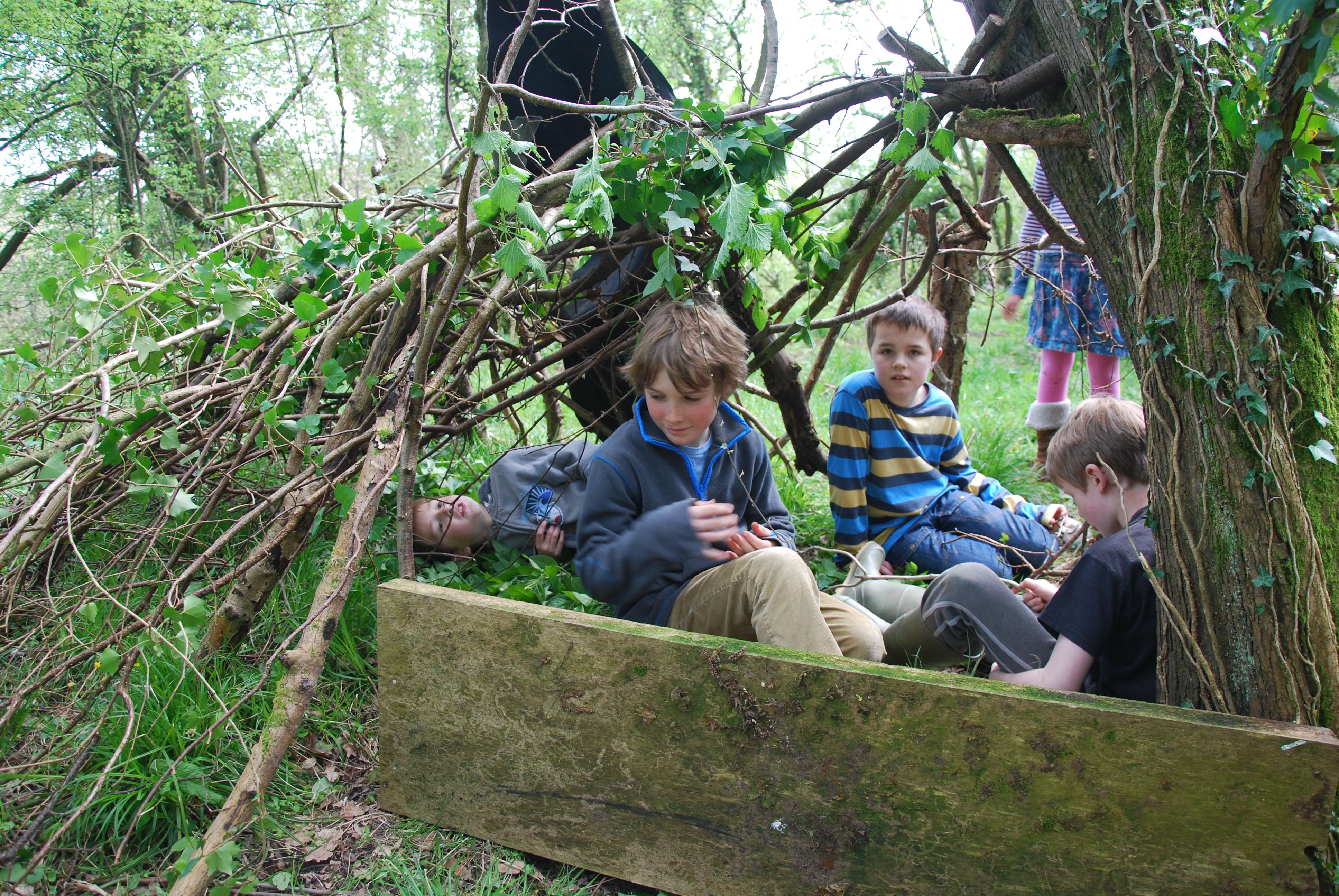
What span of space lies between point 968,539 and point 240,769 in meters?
2.54

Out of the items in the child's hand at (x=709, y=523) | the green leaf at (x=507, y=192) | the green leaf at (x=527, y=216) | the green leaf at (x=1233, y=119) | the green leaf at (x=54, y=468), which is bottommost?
the child's hand at (x=709, y=523)

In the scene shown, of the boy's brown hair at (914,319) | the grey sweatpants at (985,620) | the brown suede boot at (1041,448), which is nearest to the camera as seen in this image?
the grey sweatpants at (985,620)

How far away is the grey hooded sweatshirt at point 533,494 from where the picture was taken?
3182 millimetres

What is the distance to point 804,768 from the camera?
5.29 ft

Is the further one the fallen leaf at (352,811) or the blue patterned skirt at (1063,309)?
the blue patterned skirt at (1063,309)

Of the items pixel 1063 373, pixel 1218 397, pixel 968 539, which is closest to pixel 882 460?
pixel 968 539

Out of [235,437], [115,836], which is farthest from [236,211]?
[115,836]

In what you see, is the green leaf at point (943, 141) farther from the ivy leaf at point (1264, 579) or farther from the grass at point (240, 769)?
the grass at point (240, 769)

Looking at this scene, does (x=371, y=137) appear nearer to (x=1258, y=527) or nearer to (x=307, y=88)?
(x=307, y=88)

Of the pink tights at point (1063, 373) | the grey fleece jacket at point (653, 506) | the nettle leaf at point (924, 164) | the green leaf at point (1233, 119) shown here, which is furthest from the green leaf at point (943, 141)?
the pink tights at point (1063, 373)

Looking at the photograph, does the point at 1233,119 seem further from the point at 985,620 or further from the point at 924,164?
the point at 985,620

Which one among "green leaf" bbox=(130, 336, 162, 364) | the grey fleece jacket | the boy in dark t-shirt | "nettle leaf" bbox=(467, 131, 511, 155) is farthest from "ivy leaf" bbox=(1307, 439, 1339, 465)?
"green leaf" bbox=(130, 336, 162, 364)

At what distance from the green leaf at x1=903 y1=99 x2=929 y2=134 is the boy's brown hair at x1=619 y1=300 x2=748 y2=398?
2.46 feet

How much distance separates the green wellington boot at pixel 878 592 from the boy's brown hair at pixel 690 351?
0.90 m
